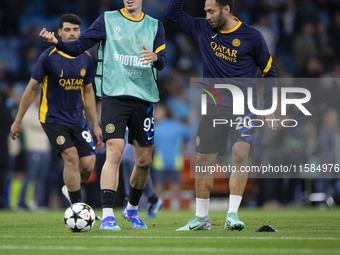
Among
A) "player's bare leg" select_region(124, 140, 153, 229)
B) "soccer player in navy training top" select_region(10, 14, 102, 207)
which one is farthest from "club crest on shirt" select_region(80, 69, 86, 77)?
"player's bare leg" select_region(124, 140, 153, 229)

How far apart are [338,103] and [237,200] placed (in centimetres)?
1095

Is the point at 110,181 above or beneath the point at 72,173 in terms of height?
above

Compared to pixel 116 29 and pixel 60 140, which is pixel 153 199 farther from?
pixel 116 29

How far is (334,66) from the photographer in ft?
68.1

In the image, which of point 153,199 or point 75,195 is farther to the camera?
point 153,199

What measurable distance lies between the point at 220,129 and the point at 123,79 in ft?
3.81

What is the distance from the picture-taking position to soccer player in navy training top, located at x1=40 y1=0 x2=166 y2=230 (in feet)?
25.8

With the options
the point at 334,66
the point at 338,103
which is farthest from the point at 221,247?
the point at 334,66

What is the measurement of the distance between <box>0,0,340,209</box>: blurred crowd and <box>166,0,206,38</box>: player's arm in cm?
770

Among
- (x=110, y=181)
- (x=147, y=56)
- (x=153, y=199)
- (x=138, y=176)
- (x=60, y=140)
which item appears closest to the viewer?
(x=147, y=56)

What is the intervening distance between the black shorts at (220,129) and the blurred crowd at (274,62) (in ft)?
26.2

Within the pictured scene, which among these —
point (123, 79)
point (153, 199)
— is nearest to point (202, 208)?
point (123, 79)

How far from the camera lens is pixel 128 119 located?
814 cm

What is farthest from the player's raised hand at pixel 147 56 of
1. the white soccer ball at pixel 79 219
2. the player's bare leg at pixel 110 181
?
the white soccer ball at pixel 79 219
